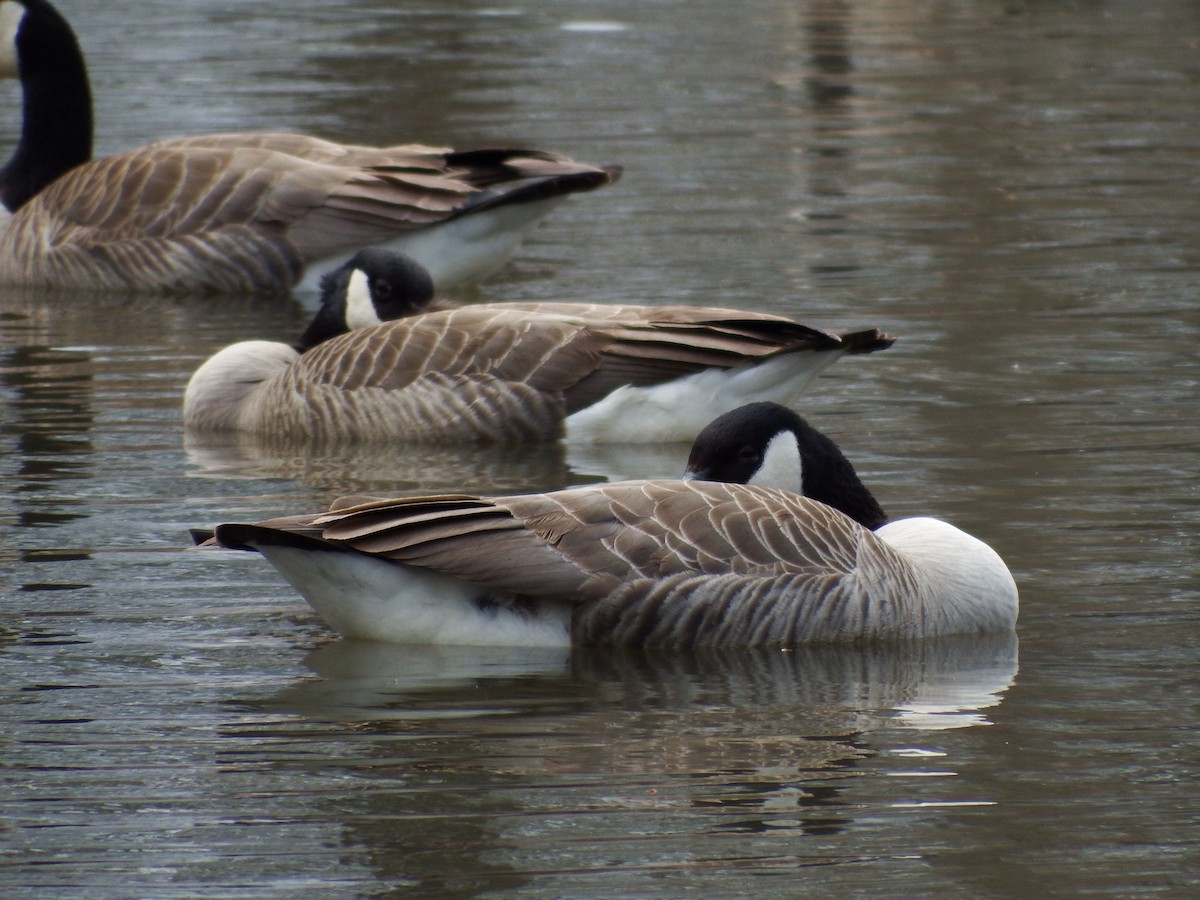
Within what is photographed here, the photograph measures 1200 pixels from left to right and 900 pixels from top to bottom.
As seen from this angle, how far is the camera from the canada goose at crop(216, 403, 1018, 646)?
21.4 feet

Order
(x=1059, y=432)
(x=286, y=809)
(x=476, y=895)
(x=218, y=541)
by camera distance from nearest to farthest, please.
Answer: (x=476, y=895)
(x=286, y=809)
(x=218, y=541)
(x=1059, y=432)

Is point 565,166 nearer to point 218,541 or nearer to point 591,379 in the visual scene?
point 591,379

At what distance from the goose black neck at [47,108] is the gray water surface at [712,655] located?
1.43 m

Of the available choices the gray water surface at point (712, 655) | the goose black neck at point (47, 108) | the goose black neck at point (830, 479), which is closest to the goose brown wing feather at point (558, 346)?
the gray water surface at point (712, 655)

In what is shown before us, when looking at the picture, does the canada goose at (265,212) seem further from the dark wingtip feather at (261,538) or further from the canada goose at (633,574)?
the dark wingtip feather at (261,538)

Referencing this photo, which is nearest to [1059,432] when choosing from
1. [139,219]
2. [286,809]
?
[286,809]

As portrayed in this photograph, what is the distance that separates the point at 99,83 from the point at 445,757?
16.0m

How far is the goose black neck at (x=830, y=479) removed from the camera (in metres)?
7.27

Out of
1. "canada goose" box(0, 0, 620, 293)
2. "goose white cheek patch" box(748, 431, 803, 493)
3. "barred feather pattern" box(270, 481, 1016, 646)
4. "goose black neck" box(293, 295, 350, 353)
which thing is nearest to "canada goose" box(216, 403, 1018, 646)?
"barred feather pattern" box(270, 481, 1016, 646)

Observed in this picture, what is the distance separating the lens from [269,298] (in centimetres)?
1334

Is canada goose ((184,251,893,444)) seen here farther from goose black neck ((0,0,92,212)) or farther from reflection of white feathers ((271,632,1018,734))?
goose black neck ((0,0,92,212))

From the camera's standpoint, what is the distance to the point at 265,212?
1304 centimetres

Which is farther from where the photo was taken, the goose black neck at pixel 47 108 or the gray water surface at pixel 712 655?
the goose black neck at pixel 47 108

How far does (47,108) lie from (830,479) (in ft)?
28.2
